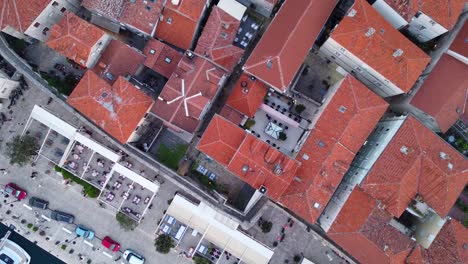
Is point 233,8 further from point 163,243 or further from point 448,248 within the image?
point 448,248

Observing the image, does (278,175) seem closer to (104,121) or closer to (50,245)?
(104,121)

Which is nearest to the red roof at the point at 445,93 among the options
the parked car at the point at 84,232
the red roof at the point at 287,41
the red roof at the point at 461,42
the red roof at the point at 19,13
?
the red roof at the point at 461,42

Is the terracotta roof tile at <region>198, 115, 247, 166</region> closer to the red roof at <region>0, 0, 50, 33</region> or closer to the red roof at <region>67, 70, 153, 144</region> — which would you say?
the red roof at <region>67, 70, 153, 144</region>

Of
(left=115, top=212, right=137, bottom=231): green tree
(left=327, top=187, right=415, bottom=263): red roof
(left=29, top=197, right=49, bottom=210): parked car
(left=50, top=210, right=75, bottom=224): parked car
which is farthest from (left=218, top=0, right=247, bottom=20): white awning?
(left=29, top=197, right=49, bottom=210): parked car

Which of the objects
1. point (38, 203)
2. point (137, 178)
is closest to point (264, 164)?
point (137, 178)

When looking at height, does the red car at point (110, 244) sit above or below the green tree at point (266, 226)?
below

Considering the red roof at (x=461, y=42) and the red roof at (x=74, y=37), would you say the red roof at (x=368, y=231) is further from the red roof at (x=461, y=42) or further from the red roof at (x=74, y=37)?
the red roof at (x=74, y=37)

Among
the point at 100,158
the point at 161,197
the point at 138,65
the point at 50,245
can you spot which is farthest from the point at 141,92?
the point at 50,245

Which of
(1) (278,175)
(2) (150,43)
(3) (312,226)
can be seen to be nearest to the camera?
(1) (278,175)
